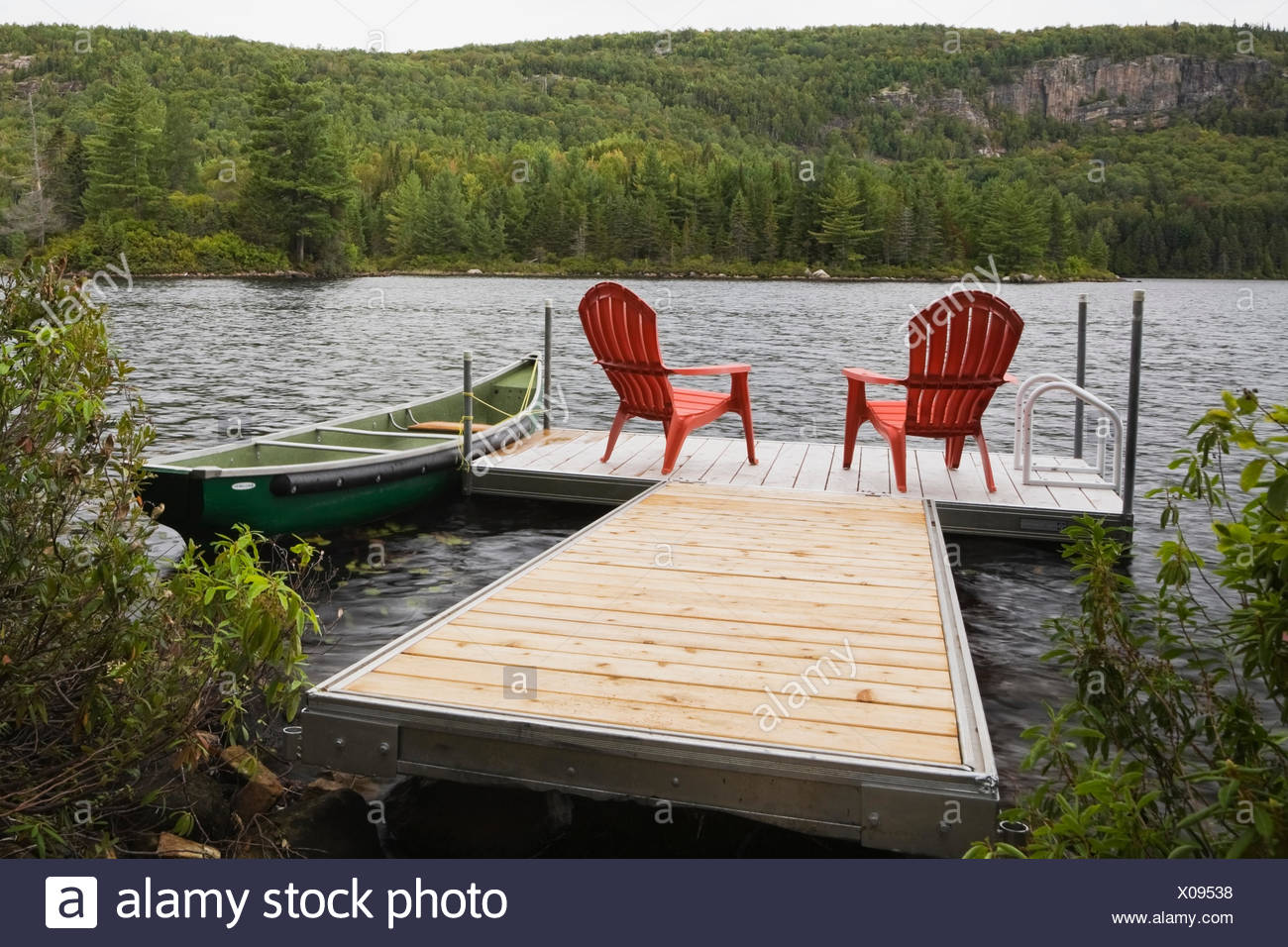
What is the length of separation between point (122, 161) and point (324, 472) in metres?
70.7

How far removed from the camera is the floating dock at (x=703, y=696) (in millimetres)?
2947

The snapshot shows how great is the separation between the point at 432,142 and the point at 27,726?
11036 centimetres

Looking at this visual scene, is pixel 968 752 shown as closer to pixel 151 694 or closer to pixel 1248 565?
pixel 1248 565

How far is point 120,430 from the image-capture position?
3084 mm

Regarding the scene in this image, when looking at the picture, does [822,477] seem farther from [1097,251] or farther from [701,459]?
[1097,251]

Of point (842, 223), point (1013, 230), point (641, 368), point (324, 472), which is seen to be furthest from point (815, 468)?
point (1013, 230)

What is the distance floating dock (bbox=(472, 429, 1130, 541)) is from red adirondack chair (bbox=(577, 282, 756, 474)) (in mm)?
353

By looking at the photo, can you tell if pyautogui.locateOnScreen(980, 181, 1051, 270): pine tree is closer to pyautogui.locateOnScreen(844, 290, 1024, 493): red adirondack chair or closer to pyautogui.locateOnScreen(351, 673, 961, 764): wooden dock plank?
pyautogui.locateOnScreen(844, 290, 1024, 493): red adirondack chair

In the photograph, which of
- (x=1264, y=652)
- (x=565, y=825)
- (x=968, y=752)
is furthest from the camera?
(x=565, y=825)

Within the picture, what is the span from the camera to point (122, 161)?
2689 inches

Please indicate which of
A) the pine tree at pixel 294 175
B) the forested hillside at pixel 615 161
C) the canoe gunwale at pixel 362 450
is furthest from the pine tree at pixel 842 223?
the canoe gunwale at pixel 362 450

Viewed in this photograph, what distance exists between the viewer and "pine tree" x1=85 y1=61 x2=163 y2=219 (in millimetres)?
68062

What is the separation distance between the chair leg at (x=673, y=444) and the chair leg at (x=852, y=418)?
1.14 meters
